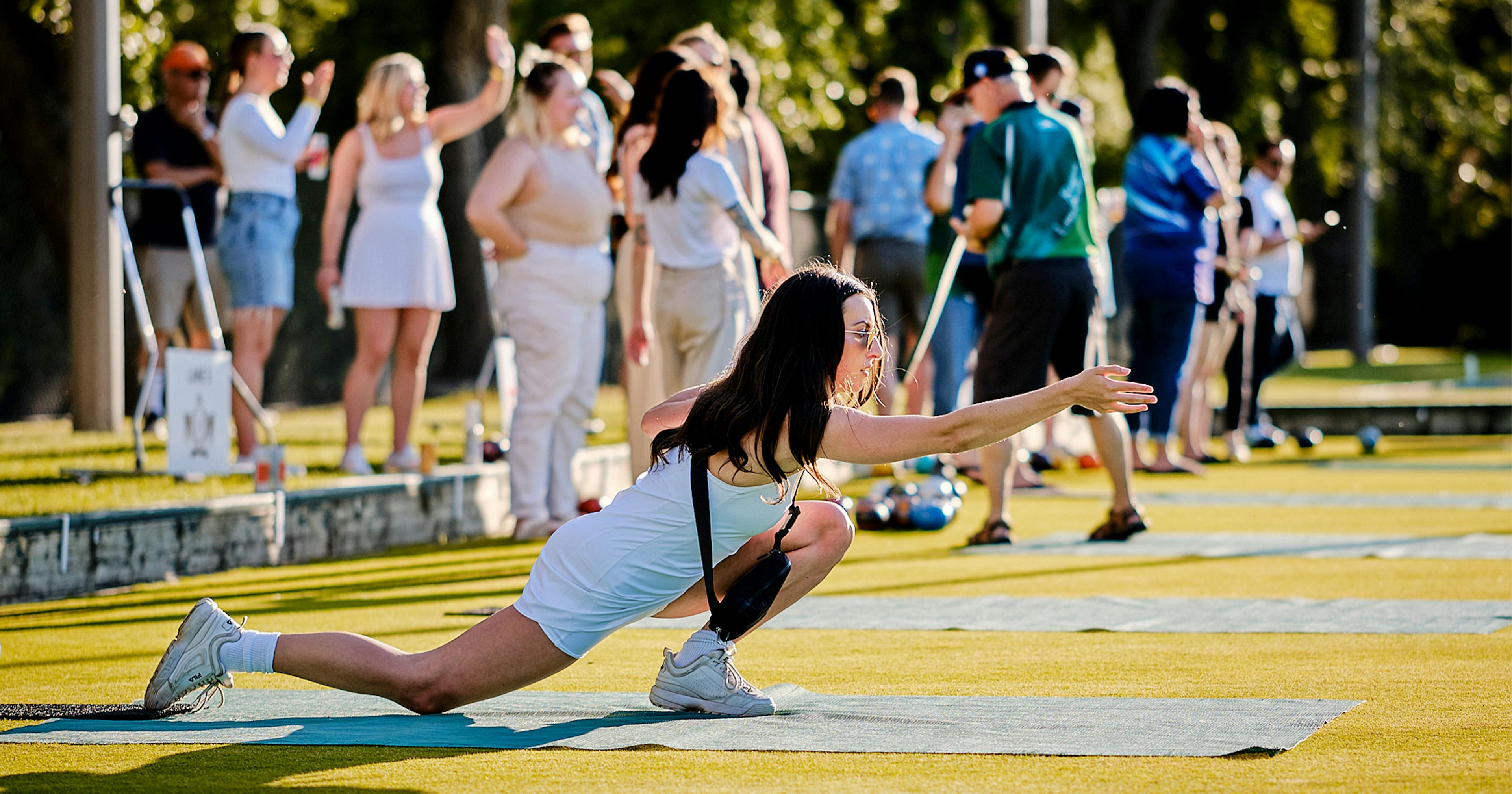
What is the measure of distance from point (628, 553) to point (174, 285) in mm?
7580

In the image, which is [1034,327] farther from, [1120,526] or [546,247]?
[546,247]

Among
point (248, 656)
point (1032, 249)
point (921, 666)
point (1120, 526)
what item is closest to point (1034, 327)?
point (1032, 249)

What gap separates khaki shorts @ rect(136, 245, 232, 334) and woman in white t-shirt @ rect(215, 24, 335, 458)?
1088mm

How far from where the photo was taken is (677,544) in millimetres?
5102

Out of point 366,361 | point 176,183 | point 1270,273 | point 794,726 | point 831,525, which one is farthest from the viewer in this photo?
point 1270,273

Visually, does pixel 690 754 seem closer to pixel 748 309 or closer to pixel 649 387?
pixel 748 309

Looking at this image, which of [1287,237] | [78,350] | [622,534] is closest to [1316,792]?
[622,534]

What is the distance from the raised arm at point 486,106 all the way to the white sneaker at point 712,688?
210 inches

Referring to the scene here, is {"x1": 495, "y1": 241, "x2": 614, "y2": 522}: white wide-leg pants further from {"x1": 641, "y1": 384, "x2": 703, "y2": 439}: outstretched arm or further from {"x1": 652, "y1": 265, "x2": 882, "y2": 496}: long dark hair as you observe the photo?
{"x1": 652, "y1": 265, "x2": 882, "y2": 496}: long dark hair

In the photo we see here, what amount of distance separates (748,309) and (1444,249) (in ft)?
109

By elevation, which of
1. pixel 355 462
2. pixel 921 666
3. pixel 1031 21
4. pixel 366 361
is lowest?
pixel 921 666

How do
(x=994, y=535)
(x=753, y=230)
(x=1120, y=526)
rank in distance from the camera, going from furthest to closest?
(x=1120, y=526) < (x=994, y=535) < (x=753, y=230)

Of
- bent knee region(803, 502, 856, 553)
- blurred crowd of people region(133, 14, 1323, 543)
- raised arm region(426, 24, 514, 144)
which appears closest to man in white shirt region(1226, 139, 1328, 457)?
blurred crowd of people region(133, 14, 1323, 543)

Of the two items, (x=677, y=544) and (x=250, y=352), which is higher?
(x=250, y=352)
